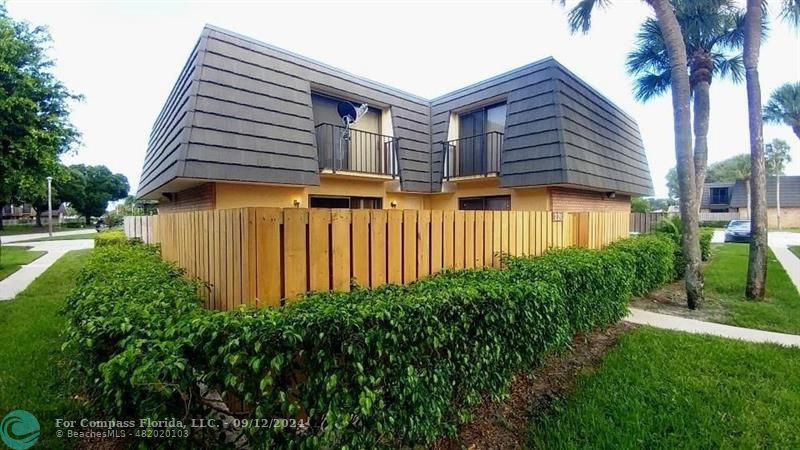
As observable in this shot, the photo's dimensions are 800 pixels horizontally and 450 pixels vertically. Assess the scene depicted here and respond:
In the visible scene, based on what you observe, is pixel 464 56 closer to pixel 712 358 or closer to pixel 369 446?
pixel 712 358

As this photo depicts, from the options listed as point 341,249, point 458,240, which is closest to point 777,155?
point 458,240

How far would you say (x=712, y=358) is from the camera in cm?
453

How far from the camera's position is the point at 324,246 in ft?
11.5

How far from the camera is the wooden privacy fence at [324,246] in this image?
3186 millimetres

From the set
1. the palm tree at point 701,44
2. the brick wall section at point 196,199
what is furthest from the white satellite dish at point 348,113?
the palm tree at point 701,44

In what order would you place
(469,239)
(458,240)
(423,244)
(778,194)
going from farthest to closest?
(778,194)
(469,239)
(458,240)
(423,244)

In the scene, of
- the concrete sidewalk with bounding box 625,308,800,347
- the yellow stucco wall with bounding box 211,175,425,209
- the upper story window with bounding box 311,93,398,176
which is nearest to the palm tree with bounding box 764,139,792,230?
the concrete sidewalk with bounding box 625,308,800,347

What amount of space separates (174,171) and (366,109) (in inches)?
225

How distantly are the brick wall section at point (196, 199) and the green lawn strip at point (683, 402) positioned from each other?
6982mm

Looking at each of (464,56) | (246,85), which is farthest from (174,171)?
(464,56)

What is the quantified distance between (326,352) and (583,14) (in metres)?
10.5

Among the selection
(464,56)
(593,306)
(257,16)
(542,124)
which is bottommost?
(593,306)

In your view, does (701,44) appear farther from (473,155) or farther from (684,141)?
(473,155)

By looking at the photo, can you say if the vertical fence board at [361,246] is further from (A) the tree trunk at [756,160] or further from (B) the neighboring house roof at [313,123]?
(A) the tree trunk at [756,160]
